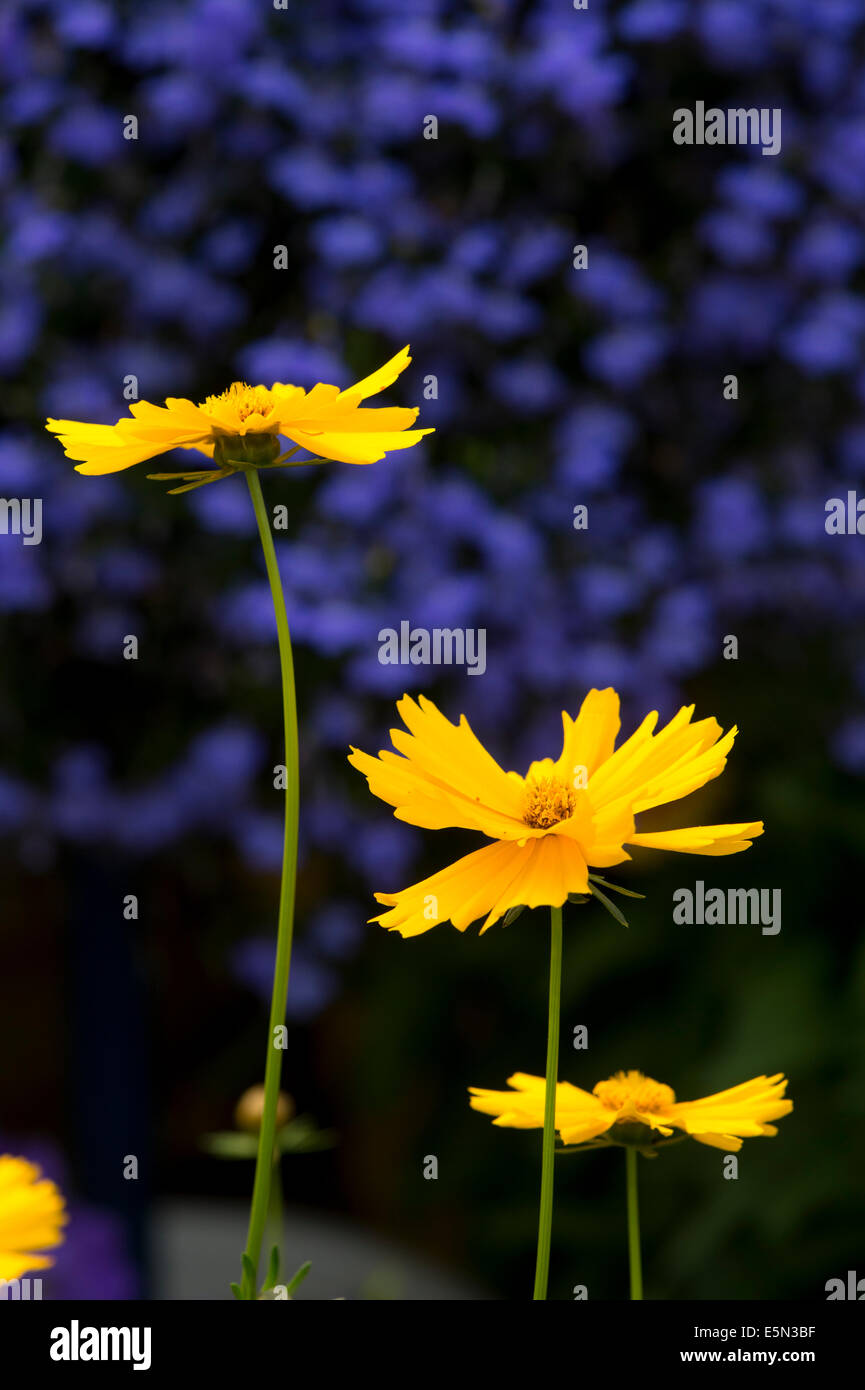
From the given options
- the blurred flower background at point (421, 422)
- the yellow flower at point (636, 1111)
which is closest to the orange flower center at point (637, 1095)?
the yellow flower at point (636, 1111)

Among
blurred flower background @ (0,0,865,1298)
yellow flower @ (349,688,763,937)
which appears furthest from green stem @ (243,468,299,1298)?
blurred flower background @ (0,0,865,1298)

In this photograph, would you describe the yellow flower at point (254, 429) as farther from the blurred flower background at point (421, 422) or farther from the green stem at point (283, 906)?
the blurred flower background at point (421, 422)

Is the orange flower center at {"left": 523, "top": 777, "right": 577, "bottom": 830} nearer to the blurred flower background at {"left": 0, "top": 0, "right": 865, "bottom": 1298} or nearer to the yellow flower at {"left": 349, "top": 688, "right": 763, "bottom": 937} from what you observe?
the yellow flower at {"left": 349, "top": 688, "right": 763, "bottom": 937}

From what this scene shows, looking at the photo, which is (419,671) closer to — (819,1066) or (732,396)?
(732,396)

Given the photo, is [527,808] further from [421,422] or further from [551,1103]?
[421,422]

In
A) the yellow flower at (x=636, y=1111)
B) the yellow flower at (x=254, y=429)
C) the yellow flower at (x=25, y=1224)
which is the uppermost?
the yellow flower at (x=254, y=429)

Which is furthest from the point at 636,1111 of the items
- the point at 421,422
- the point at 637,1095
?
the point at 421,422

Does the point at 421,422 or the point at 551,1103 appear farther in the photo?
the point at 421,422
